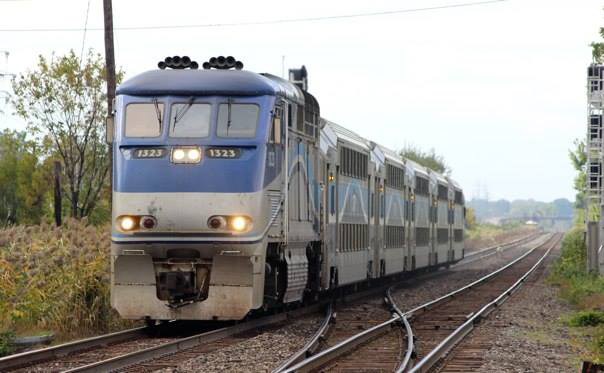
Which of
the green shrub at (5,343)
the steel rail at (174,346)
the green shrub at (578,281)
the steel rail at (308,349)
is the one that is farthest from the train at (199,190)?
the green shrub at (578,281)

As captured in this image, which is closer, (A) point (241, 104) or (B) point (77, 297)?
(A) point (241, 104)

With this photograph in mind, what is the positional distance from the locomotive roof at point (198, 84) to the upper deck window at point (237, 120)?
0.21 metres

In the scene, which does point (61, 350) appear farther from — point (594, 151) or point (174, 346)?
point (594, 151)

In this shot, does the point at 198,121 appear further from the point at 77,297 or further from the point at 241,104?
the point at 77,297

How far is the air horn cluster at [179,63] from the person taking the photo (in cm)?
1716

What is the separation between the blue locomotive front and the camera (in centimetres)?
1570

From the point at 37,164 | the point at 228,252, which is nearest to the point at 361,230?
the point at 228,252

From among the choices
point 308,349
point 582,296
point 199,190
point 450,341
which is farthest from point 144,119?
point 582,296

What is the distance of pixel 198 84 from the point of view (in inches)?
639

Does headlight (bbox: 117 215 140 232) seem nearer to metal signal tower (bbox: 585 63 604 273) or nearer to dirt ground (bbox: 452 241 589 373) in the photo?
dirt ground (bbox: 452 241 589 373)

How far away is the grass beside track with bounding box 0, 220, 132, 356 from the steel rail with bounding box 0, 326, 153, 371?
113 centimetres

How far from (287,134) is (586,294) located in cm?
1211

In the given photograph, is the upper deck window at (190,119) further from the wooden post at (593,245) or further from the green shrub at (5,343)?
the wooden post at (593,245)

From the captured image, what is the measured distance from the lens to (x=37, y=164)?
139ft
